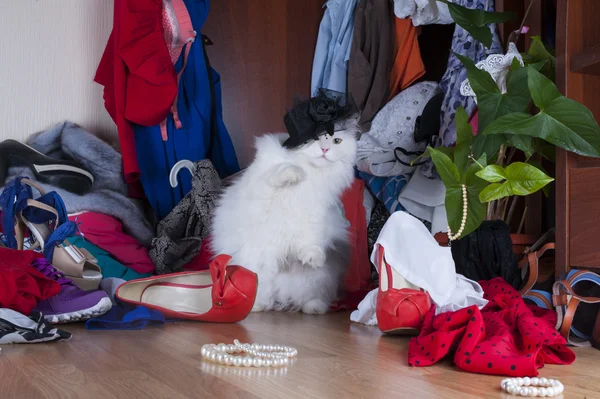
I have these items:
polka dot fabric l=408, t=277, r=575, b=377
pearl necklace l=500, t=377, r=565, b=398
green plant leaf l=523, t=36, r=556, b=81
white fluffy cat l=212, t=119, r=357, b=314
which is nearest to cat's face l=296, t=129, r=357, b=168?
white fluffy cat l=212, t=119, r=357, b=314

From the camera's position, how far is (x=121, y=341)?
4.61 ft

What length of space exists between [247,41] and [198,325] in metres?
1.80

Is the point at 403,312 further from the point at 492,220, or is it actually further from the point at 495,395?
the point at 492,220

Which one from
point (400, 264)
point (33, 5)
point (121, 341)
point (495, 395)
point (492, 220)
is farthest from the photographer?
point (33, 5)

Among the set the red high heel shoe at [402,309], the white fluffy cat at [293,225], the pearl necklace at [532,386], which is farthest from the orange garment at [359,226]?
the pearl necklace at [532,386]

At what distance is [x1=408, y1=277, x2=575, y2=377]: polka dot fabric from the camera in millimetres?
1155

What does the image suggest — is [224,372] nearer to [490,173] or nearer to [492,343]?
[492,343]

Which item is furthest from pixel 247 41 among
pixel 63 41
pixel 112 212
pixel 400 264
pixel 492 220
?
pixel 400 264

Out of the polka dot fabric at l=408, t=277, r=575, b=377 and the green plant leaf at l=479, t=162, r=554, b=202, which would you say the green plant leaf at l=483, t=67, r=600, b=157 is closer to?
the green plant leaf at l=479, t=162, r=554, b=202

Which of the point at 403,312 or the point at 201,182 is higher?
the point at 201,182

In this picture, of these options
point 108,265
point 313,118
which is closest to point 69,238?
point 108,265

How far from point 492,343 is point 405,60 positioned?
1.73 m

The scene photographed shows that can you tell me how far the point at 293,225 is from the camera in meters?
1.95

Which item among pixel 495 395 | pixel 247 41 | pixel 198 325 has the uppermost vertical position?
pixel 247 41
